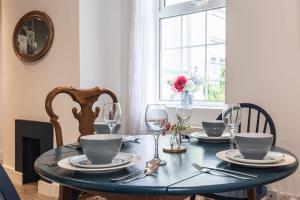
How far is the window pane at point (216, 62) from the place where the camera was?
105 inches

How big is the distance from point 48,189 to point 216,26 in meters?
2.26

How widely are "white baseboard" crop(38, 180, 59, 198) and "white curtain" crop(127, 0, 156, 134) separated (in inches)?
36.4

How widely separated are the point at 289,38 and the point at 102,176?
5.60 ft

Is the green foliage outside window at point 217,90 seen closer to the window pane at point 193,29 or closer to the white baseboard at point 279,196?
the window pane at point 193,29

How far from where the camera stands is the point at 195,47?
285 cm

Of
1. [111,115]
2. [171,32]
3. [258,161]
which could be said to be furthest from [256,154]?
[171,32]

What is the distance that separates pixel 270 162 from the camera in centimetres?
98

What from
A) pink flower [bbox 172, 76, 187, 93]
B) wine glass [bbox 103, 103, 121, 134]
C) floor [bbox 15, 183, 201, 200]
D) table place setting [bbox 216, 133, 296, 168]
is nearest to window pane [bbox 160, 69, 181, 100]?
pink flower [bbox 172, 76, 187, 93]


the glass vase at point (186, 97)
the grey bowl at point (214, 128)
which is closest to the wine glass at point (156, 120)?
the grey bowl at point (214, 128)

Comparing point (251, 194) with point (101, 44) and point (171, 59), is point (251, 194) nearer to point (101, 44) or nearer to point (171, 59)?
point (171, 59)

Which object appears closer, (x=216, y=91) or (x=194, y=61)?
(x=216, y=91)

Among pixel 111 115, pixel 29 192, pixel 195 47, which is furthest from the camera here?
pixel 29 192

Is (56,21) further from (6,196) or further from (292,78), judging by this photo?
(6,196)

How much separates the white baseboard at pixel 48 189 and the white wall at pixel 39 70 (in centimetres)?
50
